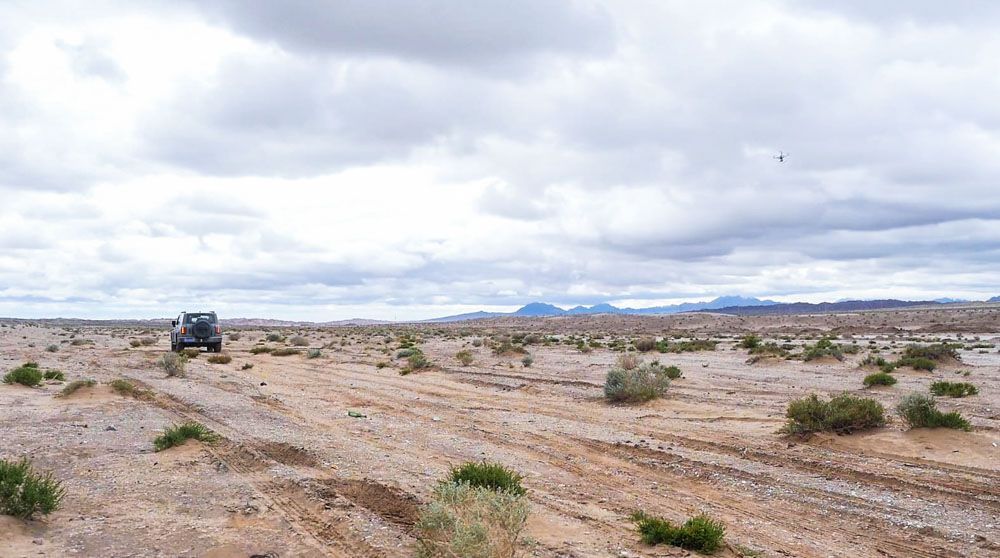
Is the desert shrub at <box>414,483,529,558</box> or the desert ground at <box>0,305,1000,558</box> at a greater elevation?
the desert shrub at <box>414,483,529,558</box>

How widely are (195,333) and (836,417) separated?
3545cm

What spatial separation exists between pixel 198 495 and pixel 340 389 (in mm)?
14433

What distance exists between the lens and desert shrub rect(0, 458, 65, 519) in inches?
303

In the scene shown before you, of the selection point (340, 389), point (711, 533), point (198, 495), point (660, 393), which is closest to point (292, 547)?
point (198, 495)

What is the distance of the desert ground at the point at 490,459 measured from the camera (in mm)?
7809

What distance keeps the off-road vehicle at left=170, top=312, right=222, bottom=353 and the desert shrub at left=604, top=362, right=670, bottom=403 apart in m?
27.5

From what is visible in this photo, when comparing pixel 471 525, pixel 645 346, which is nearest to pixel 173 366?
pixel 471 525

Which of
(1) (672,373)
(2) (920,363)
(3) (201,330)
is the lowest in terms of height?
(1) (672,373)

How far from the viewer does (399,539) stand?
761cm

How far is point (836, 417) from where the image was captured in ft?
45.3

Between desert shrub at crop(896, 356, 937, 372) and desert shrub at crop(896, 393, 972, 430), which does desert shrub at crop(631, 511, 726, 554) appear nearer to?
desert shrub at crop(896, 393, 972, 430)

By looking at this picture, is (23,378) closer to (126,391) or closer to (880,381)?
(126,391)

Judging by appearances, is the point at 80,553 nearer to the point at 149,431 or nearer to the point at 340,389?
the point at 149,431

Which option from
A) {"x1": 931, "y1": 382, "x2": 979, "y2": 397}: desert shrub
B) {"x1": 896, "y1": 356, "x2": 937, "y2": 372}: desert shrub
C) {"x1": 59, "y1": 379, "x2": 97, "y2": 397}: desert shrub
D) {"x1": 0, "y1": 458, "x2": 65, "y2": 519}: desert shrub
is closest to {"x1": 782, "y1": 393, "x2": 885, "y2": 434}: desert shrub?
{"x1": 931, "y1": 382, "x2": 979, "y2": 397}: desert shrub
